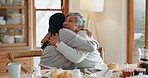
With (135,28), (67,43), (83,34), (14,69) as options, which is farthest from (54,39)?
(135,28)

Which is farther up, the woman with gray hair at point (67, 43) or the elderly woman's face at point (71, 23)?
the elderly woman's face at point (71, 23)

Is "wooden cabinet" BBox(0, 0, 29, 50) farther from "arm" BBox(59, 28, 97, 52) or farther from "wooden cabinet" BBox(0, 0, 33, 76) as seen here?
"arm" BBox(59, 28, 97, 52)

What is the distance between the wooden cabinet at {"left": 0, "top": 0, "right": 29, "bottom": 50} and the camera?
4.39 meters

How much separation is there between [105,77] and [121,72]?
0.18m

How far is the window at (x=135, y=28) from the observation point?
13.3 ft

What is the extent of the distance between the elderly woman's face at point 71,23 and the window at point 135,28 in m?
1.71

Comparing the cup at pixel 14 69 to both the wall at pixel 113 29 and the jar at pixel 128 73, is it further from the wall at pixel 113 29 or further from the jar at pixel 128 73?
the wall at pixel 113 29

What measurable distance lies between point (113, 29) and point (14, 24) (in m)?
1.54

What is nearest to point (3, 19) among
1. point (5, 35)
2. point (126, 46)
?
point (5, 35)

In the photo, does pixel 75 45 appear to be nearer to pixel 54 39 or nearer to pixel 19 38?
pixel 54 39

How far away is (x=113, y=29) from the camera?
443cm

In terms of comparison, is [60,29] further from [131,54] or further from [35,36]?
[35,36]

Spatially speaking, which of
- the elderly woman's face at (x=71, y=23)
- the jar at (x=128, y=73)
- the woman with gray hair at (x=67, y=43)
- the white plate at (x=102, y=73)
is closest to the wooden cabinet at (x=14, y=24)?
the woman with gray hair at (x=67, y=43)

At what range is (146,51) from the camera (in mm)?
2479
